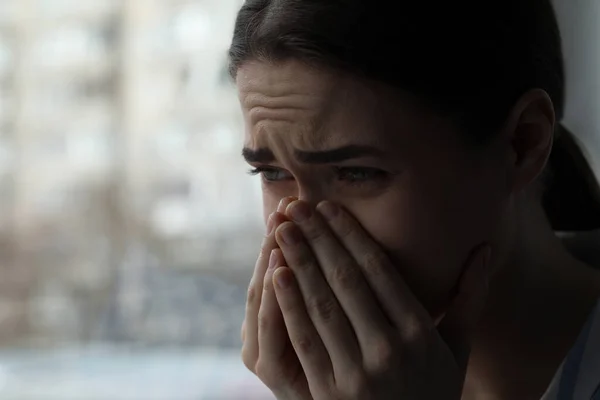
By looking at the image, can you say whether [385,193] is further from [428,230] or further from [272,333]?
[272,333]

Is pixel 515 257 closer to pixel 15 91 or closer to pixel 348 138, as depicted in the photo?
pixel 348 138

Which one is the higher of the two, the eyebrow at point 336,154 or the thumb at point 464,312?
the eyebrow at point 336,154

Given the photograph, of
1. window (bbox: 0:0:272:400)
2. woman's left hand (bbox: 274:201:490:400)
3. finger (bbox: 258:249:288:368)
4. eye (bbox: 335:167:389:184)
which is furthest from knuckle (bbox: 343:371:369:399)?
window (bbox: 0:0:272:400)

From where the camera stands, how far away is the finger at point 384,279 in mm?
808

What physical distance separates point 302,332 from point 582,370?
1.11 feet

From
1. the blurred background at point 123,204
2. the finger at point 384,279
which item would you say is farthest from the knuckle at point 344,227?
the blurred background at point 123,204

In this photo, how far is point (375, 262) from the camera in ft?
2.66

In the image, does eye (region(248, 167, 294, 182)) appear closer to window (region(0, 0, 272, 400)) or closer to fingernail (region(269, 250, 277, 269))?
fingernail (region(269, 250, 277, 269))

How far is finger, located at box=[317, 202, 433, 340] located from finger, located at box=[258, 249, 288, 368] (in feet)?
0.36

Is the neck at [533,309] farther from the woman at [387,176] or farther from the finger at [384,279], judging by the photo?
the finger at [384,279]

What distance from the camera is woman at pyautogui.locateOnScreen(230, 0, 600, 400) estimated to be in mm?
797

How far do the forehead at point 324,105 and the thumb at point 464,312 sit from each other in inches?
7.9

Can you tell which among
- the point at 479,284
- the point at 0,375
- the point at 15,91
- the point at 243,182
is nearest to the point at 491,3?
the point at 479,284

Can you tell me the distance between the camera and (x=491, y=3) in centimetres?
84
